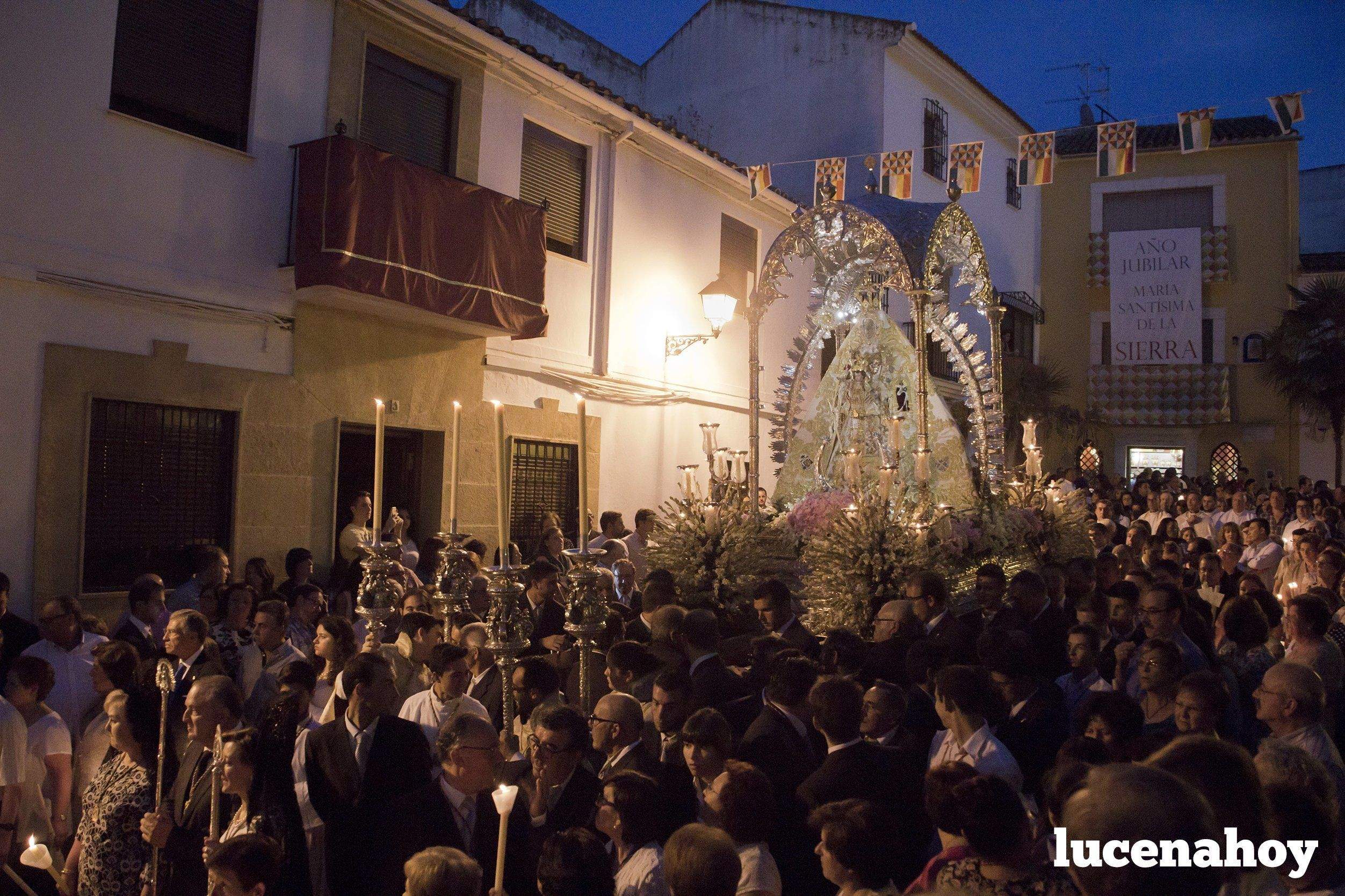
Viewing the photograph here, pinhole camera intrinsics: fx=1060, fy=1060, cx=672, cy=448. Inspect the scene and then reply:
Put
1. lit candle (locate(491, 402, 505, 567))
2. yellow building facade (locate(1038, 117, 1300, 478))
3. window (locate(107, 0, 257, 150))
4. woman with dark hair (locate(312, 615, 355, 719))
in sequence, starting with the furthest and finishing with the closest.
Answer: yellow building facade (locate(1038, 117, 1300, 478)) < window (locate(107, 0, 257, 150)) < woman with dark hair (locate(312, 615, 355, 719)) < lit candle (locate(491, 402, 505, 567))

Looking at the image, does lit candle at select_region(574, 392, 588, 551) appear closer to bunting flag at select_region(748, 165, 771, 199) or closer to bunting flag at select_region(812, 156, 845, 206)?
bunting flag at select_region(812, 156, 845, 206)

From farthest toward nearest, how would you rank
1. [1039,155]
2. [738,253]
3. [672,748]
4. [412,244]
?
[738,253]
[1039,155]
[412,244]
[672,748]

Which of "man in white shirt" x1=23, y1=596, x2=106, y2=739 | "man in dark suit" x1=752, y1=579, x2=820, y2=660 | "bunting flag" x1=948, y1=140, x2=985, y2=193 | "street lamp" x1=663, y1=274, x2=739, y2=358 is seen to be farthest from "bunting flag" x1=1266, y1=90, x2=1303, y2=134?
"man in white shirt" x1=23, y1=596, x2=106, y2=739

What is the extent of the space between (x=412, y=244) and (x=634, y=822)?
761 cm

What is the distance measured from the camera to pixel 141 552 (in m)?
8.38

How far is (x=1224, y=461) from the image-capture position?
1016 inches

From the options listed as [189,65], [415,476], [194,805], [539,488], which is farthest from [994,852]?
[539,488]

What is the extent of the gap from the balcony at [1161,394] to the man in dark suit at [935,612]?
21528 millimetres

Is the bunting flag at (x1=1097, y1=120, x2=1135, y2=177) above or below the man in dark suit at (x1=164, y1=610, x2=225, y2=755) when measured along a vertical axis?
above

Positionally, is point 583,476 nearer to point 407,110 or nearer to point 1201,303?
point 407,110

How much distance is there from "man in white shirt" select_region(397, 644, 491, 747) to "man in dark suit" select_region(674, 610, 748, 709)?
942 millimetres

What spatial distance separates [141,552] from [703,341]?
855 centimetres

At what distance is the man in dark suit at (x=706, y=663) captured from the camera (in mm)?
4559

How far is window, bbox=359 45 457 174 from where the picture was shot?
10.3 metres
